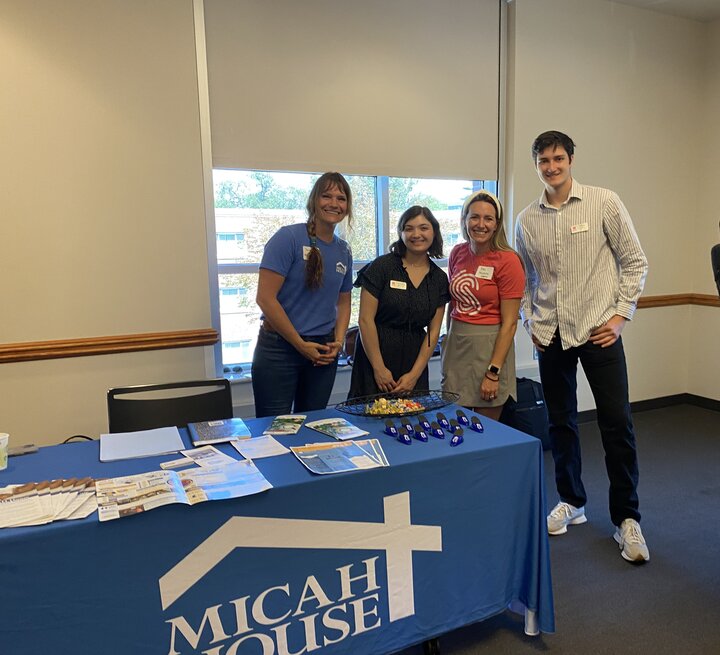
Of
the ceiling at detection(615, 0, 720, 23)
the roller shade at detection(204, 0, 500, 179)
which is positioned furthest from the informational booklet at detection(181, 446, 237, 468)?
the ceiling at detection(615, 0, 720, 23)

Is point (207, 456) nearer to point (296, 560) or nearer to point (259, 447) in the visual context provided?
point (259, 447)

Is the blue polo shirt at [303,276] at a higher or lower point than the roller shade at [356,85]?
lower

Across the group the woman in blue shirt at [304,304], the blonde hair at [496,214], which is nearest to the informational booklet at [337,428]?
the woman in blue shirt at [304,304]

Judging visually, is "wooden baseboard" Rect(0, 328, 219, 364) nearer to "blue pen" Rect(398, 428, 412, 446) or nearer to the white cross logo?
"blue pen" Rect(398, 428, 412, 446)

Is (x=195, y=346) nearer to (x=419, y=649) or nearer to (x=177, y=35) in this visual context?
(x=177, y=35)

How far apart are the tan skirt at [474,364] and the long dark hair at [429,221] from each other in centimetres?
31

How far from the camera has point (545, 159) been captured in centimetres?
220

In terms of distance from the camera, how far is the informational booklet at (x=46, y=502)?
3.84 ft

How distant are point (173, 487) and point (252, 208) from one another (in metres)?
2.03

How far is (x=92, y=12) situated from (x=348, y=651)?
2.70 meters

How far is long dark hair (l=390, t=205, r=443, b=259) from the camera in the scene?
7.48 ft

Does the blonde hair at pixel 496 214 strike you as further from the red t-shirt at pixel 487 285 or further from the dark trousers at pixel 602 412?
the dark trousers at pixel 602 412

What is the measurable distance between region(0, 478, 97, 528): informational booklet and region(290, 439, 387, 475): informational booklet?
0.51 m

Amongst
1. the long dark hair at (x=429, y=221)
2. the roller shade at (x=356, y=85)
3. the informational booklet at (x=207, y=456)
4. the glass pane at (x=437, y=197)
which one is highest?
the roller shade at (x=356, y=85)
